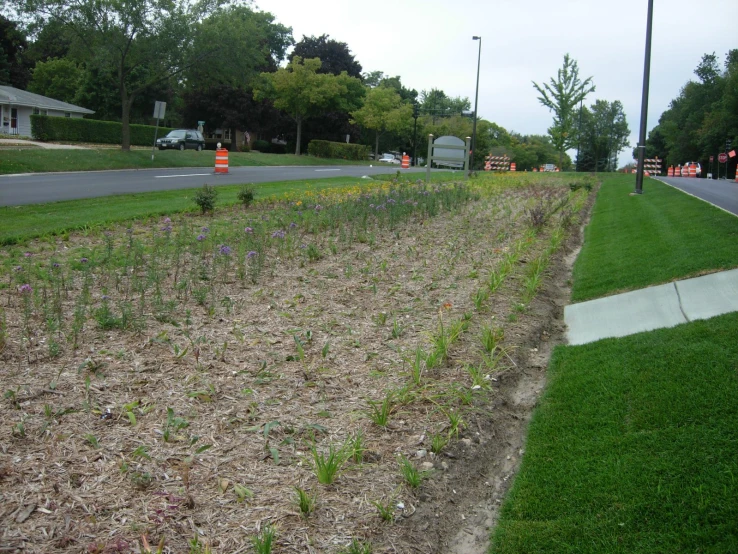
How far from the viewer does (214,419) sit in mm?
3895

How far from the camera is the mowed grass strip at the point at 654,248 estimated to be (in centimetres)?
660

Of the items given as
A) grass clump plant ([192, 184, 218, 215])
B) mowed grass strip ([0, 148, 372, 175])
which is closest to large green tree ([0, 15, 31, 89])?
mowed grass strip ([0, 148, 372, 175])

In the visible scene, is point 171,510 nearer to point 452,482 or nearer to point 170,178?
point 452,482

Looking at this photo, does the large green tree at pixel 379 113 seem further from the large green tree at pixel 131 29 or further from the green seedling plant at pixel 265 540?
the green seedling plant at pixel 265 540

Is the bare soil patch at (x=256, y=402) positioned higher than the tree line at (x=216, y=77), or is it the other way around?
the tree line at (x=216, y=77)

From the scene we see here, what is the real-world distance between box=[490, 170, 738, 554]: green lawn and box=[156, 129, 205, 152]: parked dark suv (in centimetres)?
3700

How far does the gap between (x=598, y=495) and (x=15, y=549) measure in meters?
2.56

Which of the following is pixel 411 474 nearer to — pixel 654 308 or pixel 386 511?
pixel 386 511

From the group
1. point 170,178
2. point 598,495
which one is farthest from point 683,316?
point 170,178

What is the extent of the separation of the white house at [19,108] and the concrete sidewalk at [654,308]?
1704 inches

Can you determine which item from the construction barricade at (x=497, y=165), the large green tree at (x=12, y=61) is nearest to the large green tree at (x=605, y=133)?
the construction barricade at (x=497, y=165)

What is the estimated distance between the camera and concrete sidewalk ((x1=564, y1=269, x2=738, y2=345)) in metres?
5.30

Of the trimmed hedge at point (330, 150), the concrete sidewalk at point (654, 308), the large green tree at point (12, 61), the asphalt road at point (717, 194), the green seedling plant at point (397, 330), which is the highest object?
the large green tree at point (12, 61)

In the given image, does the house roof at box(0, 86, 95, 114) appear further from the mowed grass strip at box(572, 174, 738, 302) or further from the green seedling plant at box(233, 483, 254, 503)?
the green seedling plant at box(233, 483, 254, 503)
